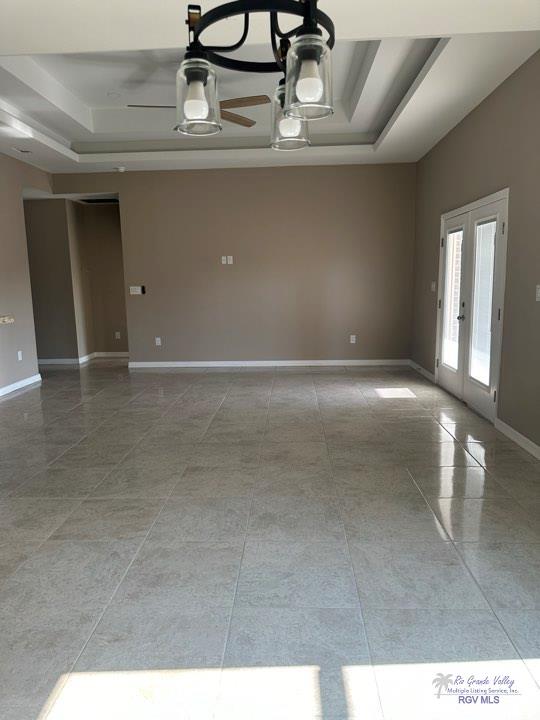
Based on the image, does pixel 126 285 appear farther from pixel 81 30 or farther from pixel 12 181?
pixel 81 30

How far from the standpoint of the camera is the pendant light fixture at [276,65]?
1.49 metres

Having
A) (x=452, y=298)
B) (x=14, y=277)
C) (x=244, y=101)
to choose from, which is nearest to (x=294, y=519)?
(x=244, y=101)

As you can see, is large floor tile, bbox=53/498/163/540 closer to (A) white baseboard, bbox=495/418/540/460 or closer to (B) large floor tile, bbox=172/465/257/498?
(B) large floor tile, bbox=172/465/257/498

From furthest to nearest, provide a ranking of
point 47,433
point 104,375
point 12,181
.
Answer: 1. point 104,375
2. point 12,181
3. point 47,433

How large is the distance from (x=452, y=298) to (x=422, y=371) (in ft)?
4.83

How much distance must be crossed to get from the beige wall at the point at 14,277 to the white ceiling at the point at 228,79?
0.31 m

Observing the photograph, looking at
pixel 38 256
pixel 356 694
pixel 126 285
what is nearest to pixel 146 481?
pixel 356 694

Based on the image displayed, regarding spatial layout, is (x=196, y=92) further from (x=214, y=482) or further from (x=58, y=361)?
(x=58, y=361)

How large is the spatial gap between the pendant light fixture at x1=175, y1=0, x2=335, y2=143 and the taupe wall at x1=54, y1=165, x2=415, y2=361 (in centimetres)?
526

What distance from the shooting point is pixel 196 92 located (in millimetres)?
1735

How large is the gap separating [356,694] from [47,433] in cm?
373

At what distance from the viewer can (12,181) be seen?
6281 mm

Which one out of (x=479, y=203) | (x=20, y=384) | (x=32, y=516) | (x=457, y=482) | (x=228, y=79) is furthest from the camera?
(x=20, y=384)

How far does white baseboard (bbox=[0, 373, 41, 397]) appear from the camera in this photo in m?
6.06
